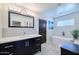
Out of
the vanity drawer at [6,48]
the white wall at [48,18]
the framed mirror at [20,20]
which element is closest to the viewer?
the vanity drawer at [6,48]

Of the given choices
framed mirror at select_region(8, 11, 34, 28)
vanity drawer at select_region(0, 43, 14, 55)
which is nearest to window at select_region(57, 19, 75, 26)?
framed mirror at select_region(8, 11, 34, 28)

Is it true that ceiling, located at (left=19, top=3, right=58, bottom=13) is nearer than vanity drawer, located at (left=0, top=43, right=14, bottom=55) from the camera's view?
No

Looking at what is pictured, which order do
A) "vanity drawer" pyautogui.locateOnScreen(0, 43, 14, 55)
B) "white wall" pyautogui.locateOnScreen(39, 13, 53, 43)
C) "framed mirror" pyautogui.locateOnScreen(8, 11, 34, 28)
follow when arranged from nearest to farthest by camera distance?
"vanity drawer" pyautogui.locateOnScreen(0, 43, 14, 55)
"framed mirror" pyautogui.locateOnScreen(8, 11, 34, 28)
"white wall" pyautogui.locateOnScreen(39, 13, 53, 43)

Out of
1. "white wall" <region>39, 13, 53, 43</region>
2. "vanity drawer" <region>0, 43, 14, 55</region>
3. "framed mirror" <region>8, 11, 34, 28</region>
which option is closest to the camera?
"vanity drawer" <region>0, 43, 14, 55</region>

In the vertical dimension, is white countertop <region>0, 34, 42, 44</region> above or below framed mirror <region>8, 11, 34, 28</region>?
below

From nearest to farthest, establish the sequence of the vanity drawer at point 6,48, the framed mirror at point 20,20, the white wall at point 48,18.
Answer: the vanity drawer at point 6,48, the framed mirror at point 20,20, the white wall at point 48,18

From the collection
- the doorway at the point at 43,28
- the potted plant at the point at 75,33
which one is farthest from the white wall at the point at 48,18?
the potted plant at the point at 75,33

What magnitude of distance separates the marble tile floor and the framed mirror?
1.66 feet

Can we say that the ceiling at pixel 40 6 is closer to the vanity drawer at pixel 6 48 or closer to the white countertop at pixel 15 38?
the white countertop at pixel 15 38

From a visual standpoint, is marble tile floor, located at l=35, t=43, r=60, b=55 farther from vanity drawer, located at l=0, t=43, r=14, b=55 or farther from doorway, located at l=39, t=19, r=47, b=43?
vanity drawer, located at l=0, t=43, r=14, b=55

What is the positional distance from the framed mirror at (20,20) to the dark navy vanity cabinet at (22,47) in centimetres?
31

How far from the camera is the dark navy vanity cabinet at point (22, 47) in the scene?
1.91 m

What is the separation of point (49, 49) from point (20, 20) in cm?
84

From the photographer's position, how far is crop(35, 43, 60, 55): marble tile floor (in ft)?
6.67
